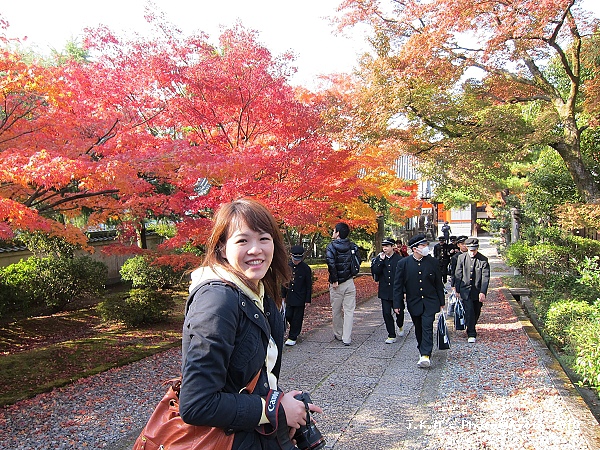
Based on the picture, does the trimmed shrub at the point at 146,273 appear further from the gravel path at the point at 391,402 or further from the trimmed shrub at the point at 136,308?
the gravel path at the point at 391,402

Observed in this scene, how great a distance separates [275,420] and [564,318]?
6.89m

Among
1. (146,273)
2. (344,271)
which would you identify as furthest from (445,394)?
(146,273)

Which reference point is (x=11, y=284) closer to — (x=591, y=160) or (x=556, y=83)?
(x=591, y=160)

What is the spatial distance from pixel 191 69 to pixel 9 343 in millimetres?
5998

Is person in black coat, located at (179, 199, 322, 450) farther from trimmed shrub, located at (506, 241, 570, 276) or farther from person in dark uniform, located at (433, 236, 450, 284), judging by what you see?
trimmed shrub, located at (506, 241, 570, 276)

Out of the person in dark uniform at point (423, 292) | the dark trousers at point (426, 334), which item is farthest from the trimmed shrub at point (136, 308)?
the dark trousers at point (426, 334)

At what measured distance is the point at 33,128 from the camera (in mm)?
6402

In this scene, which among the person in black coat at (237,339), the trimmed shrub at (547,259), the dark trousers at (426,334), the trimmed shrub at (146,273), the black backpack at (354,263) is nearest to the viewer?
the person in black coat at (237,339)

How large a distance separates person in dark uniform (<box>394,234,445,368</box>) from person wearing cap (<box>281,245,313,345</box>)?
1.69 meters

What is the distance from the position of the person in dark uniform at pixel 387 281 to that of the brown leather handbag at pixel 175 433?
6254 mm

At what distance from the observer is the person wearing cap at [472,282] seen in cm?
754

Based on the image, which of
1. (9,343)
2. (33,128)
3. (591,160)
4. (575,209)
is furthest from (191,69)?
(591,160)

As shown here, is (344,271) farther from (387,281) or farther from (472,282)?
(472,282)

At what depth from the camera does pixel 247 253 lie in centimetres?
171
